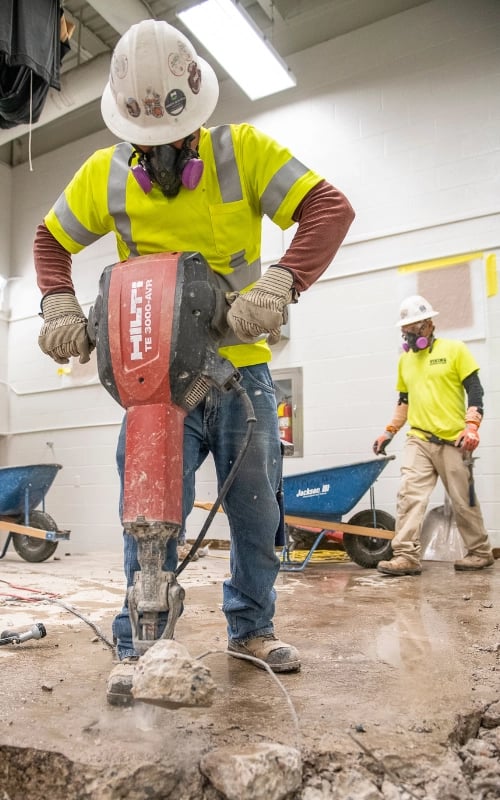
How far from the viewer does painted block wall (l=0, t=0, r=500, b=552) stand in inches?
198

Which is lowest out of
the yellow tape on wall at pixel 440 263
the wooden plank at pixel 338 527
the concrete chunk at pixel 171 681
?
the wooden plank at pixel 338 527

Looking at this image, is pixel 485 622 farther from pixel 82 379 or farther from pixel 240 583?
pixel 82 379

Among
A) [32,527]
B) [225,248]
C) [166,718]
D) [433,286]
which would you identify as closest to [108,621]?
[166,718]

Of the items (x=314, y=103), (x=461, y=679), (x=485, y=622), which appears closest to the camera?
(x=461, y=679)

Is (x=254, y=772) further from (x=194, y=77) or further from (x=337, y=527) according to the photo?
(x=337, y=527)

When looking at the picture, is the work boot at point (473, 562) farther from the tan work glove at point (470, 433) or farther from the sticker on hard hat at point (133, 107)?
the sticker on hard hat at point (133, 107)

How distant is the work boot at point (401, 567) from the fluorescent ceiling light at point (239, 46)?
4.17 meters

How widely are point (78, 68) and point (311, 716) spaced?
20.9 ft

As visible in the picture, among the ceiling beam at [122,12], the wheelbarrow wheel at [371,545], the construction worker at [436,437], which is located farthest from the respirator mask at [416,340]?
the ceiling beam at [122,12]

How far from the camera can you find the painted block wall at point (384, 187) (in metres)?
5.04

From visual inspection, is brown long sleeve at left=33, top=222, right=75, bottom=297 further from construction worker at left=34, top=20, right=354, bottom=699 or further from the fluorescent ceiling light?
the fluorescent ceiling light

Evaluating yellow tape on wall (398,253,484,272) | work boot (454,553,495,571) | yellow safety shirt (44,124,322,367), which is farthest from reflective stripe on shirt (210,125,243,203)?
yellow tape on wall (398,253,484,272)

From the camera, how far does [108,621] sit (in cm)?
229

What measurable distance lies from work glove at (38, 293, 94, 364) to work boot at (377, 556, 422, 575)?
8.77ft
